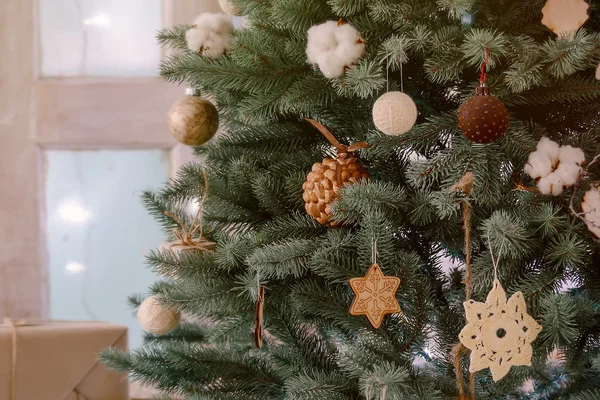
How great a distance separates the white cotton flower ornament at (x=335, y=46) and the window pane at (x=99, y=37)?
2.80 ft

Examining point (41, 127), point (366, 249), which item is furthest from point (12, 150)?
point (366, 249)

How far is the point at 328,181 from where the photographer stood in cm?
66

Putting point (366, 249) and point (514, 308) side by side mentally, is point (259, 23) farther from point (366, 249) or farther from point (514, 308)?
point (514, 308)

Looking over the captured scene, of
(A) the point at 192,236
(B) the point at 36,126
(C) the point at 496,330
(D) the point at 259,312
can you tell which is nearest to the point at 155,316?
(A) the point at 192,236

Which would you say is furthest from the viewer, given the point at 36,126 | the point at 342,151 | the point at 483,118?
the point at 36,126

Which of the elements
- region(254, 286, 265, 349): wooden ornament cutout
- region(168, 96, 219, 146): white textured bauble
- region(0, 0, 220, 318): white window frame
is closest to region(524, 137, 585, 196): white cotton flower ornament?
region(254, 286, 265, 349): wooden ornament cutout

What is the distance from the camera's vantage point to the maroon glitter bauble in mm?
565

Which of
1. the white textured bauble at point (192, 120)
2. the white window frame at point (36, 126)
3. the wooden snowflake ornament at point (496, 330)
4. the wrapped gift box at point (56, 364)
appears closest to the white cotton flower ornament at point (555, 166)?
the wooden snowflake ornament at point (496, 330)

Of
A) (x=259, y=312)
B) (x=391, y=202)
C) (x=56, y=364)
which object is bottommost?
(x=56, y=364)

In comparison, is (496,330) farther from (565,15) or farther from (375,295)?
(565,15)

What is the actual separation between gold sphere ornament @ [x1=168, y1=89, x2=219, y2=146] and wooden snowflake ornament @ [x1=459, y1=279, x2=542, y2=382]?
1.28 feet

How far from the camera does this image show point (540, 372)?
2.63ft

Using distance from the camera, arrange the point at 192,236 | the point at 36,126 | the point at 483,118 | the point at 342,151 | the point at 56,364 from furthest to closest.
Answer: the point at 36,126
the point at 56,364
the point at 192,236
the point at 342,151
the point at 483,118

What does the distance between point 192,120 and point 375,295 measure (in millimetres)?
329
